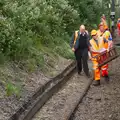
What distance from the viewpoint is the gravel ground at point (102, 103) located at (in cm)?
915

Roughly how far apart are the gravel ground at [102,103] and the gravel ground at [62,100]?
1.12 ft

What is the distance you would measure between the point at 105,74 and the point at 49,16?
209 inches

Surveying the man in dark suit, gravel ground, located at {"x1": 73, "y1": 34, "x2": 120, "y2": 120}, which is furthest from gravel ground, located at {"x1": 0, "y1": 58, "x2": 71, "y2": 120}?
gravel ground, located at {"x1": 73, "y1": 34, "x2": 120, "y2": 120}

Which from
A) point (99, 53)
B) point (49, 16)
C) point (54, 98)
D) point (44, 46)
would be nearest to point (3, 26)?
point (54, 98)

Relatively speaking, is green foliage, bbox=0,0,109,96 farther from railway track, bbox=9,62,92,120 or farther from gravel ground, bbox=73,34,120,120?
gravel ground, bbox=73,34,120,120

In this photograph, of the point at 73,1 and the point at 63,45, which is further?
the point at 73,1

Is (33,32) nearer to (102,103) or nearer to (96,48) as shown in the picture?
(96,48)

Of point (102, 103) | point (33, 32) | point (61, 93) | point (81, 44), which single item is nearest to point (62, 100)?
point (61, 93)

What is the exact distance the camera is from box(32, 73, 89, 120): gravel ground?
9.22 metres

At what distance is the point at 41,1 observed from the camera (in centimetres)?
1752

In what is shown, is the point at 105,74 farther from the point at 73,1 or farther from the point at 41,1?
the point at 73,1

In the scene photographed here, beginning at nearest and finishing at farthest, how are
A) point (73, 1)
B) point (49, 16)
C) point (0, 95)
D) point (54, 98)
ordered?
point (0, 95)
point (54, 98)
point (49, 16)
point (73, 1)

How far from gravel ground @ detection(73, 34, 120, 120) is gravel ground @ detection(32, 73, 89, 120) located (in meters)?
0.34

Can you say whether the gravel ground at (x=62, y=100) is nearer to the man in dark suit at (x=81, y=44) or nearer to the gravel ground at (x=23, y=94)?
the gravel ground at (x=23, y=94)
